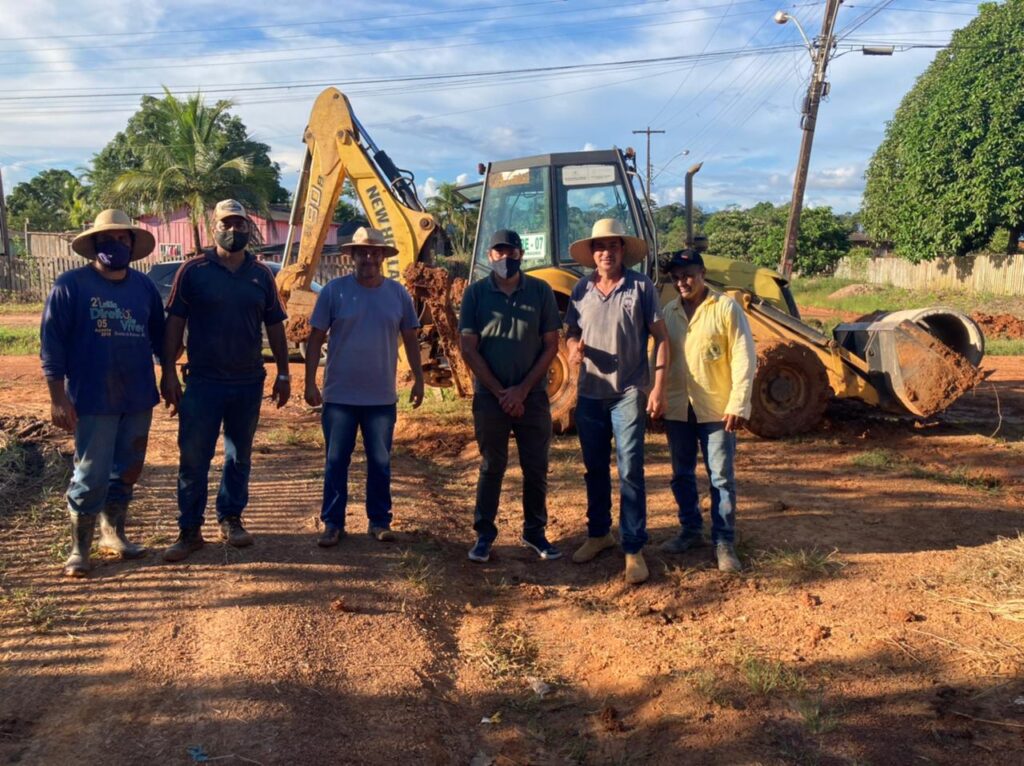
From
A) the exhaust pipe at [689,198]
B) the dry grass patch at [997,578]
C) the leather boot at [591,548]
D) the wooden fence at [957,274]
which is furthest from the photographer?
the wooden fence at [957,274]

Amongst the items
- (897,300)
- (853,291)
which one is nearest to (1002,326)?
(897,300)

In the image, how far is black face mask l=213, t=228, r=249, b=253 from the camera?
4.70 m

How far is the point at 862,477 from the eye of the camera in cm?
705

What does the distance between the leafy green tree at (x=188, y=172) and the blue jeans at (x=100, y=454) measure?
75.5 feet

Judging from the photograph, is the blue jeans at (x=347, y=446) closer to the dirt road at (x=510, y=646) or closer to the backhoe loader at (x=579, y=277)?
the dirt road at (x=510, y=646)

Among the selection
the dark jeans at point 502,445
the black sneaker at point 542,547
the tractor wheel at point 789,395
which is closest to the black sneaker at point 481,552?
the dark jeans at point 502,445

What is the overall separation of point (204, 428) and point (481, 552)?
1811mm

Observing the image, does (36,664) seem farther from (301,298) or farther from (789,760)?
(301,298)

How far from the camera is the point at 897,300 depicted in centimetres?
2794

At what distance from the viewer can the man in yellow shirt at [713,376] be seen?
15.7 feet

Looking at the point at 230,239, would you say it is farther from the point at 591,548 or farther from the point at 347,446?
the point at 591,548

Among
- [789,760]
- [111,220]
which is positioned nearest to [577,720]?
[789,760]

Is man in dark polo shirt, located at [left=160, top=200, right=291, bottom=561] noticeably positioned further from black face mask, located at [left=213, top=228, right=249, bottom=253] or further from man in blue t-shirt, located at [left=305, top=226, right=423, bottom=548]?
man in blue t-shirt, located at [left=305, top=226, right=423, bottom=548]

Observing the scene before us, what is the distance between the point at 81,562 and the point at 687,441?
11.5ft
